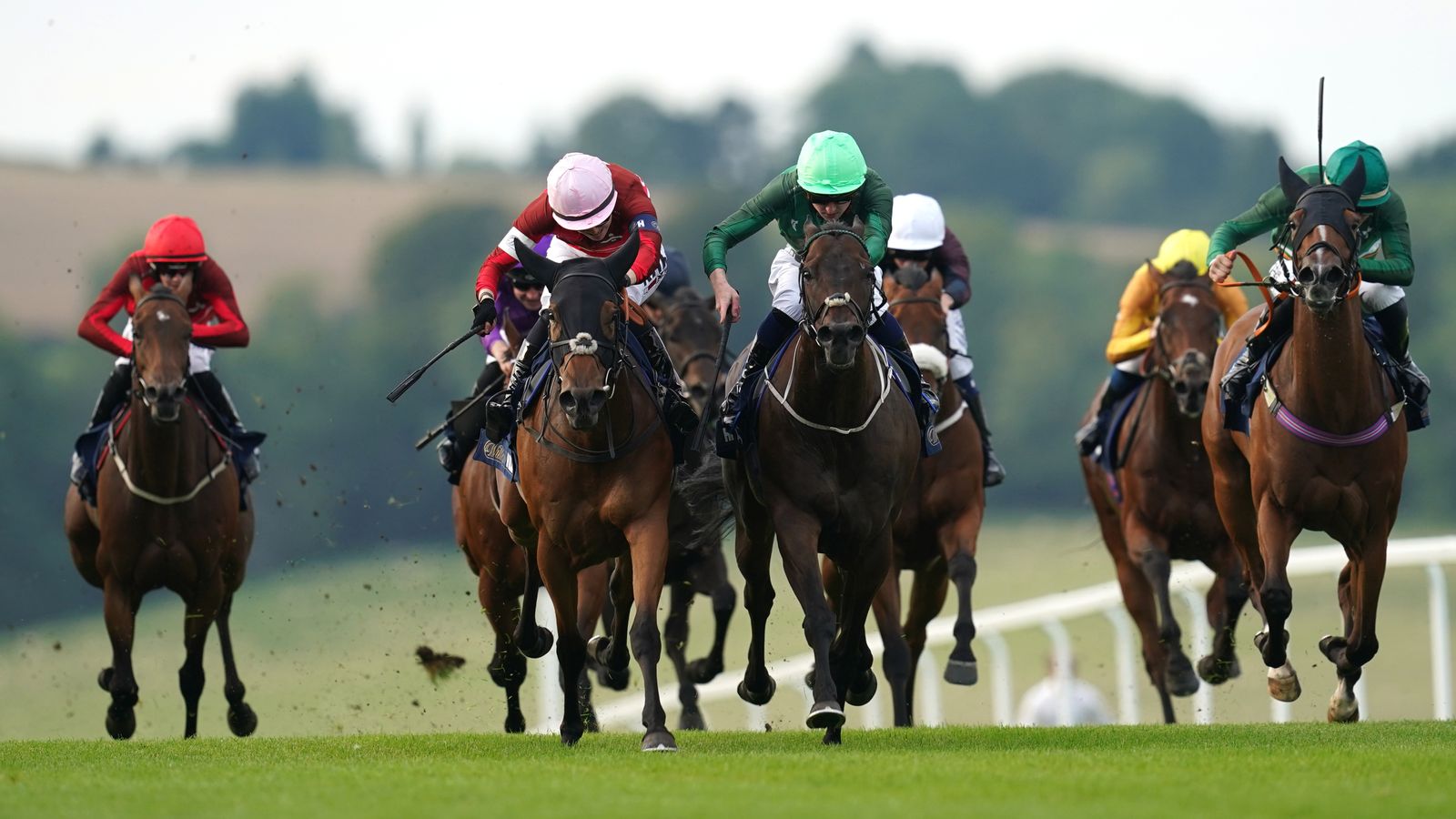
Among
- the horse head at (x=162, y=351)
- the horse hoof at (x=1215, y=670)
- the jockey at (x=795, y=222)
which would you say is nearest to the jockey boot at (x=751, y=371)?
the jockey at (x=795, y=222)

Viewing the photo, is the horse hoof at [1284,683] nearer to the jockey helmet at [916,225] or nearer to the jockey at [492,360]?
the jockey helmet at [916,225]

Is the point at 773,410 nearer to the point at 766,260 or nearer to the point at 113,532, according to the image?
the point at 113,532

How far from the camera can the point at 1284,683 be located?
1075 cm

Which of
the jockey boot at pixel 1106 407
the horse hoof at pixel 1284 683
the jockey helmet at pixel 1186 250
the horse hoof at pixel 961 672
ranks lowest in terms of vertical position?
the horse hoof at pixel 1284 683

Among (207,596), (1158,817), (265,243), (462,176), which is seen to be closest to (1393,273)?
(1158,817)

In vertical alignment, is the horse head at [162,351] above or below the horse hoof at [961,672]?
above

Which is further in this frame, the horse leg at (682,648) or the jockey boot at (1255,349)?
the horse leg at (682,648)

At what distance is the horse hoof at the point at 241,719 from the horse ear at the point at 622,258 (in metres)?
4.29

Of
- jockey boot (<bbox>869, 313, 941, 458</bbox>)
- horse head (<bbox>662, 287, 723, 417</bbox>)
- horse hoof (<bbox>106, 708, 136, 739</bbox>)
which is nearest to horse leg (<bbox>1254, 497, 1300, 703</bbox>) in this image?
jockey boot (<bbox>869, 313, 941, 458</bbox>)

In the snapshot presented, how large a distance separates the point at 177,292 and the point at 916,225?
4011 millimetres

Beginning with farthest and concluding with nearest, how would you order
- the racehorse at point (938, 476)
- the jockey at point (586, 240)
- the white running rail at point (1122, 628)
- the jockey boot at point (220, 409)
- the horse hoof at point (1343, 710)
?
the white running rail at point (1122, 628), the racehorse at point (938, 476), the jockey boot at point (220, 409), the horse hoof at point (1343, 710), the jockey at point (586, 240)

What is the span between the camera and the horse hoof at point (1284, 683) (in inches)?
420

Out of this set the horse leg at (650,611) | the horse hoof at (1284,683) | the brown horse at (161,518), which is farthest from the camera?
the brown horse at (161,518)

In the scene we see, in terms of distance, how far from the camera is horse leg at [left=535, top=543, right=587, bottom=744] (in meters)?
9.49
